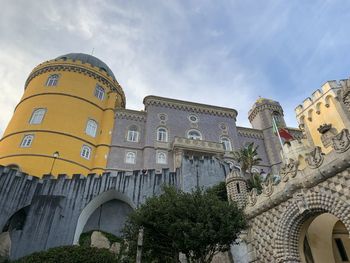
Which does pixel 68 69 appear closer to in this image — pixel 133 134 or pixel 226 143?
pixel 133 134

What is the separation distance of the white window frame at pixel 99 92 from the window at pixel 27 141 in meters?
9.44

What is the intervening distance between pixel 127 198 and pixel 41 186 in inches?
258

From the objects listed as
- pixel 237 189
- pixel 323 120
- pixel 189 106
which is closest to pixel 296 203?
pixel 237 189

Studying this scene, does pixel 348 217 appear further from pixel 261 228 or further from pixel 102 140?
pixel 102 140

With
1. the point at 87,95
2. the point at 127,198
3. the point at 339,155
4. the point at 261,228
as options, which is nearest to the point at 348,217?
the point at 339,155

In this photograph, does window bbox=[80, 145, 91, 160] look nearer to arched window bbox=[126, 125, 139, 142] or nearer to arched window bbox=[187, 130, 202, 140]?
arched window bbox=[126, 125, 139, 142]

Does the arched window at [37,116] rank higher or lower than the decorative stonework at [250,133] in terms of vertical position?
lower

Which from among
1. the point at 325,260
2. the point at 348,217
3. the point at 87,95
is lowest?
the point at 325,260

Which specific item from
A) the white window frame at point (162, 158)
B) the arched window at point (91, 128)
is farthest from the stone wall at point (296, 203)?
the arched window at point (91, 128)

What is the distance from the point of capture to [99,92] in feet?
116

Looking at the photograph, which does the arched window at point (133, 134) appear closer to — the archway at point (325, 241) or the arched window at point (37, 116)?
the arched window at point (37, 116)

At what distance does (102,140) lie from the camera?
3156cm

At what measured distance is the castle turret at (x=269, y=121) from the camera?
35600 mm

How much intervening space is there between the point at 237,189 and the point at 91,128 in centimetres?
2057
